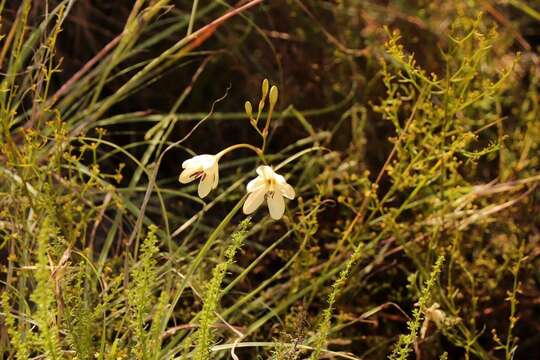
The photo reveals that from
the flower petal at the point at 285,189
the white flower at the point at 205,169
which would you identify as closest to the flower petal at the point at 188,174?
the white flower at the point at 205,169

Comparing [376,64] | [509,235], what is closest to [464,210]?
[509,235]

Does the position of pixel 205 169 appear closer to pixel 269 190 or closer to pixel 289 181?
pixel 269 190

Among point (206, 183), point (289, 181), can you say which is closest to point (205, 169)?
point (206, 183)

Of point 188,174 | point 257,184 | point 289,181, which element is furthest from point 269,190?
point 289,181

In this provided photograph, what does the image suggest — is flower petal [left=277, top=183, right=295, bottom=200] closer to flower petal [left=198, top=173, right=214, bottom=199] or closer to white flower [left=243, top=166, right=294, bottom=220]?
white flower [left=243, top=166, right=294, bottom=220]

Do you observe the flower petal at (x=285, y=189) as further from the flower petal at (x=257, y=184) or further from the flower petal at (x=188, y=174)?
the flower petal at (x=188, y=174)

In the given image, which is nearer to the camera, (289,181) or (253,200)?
(253,200)

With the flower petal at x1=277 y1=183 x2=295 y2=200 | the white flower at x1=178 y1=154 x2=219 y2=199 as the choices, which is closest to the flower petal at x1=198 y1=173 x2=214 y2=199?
the white flower at x1=178 y1=154 x2=219 y2=199

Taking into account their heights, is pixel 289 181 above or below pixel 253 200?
below
